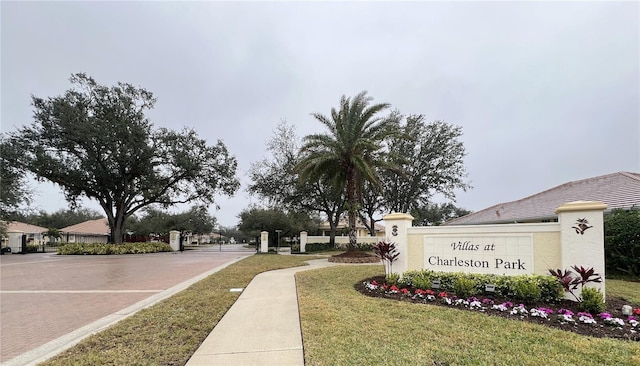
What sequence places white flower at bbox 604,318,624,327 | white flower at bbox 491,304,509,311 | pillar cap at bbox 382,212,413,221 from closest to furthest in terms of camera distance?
white flower at bbox 604,318,624,327
white flower at bbox 491,304,509,311
pillar cap at bbox 382,212,413,221

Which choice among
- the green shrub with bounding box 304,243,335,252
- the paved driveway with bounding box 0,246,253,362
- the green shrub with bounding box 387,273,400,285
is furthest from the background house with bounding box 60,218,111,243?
the green shrub with bounding box 387,273,400,285

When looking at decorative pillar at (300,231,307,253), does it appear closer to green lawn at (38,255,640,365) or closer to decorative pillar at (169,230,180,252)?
decorative pillar at (169,230,180,252)

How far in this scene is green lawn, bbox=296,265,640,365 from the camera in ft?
12.8

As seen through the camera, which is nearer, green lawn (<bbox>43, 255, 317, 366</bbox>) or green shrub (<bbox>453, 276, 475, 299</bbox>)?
green lawn (<bbox>43, 255, 317, 366</bbox>)

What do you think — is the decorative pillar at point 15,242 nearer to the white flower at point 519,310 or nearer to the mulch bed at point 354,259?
the mulch bed at point 354,259

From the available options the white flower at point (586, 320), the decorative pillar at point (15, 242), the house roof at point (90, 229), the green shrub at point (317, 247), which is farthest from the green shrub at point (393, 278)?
the house roof at point (90, 229)

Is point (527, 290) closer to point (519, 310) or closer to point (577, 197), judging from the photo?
point (519, 310)

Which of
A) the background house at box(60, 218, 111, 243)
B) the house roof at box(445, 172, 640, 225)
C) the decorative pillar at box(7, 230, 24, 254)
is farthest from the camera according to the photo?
the background house at box(60, 218, 111, 243)

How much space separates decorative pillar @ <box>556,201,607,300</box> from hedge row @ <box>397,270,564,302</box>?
0.45 meters

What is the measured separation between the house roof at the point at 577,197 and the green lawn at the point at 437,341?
10.3 meters

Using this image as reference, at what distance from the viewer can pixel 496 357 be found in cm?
394

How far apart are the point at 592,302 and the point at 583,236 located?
1244 mm

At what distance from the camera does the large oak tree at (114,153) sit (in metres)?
26.8

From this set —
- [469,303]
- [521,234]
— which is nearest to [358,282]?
[469,303]
